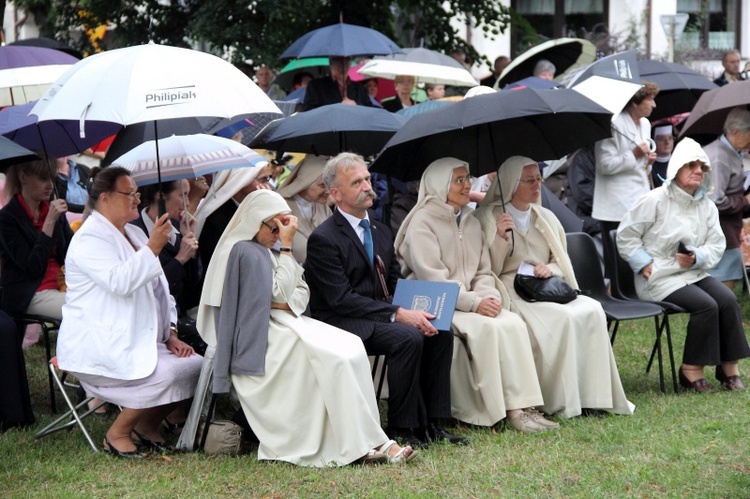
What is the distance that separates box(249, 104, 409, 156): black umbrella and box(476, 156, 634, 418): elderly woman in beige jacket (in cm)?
104

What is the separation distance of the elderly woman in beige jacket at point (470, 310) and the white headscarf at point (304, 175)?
719 mm

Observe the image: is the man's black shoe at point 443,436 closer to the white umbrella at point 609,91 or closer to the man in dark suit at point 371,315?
the man in dark suit at point 371,315

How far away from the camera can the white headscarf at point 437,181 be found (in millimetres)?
7098

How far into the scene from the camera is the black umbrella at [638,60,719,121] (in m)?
10.7

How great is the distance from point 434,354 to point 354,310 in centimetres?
52

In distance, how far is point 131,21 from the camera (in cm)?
1418

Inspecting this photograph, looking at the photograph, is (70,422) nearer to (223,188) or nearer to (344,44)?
(223,188)

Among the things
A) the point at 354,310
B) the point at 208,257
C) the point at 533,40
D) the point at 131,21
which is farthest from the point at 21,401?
the point at 533,40

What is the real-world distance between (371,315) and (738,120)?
402 centimetres

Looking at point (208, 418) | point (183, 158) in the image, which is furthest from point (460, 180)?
point (208, 418)

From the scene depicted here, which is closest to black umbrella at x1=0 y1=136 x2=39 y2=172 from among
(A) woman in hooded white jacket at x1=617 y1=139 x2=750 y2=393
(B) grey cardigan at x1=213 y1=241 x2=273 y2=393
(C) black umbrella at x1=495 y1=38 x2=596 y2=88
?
(B) grey cardigan at x1=213 y1=241 x2=273 y2=393

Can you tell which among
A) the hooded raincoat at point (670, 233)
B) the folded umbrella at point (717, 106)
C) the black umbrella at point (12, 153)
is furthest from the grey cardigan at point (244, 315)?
the folded umbrella at point (717, 106)

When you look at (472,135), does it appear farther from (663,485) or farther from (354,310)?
(663,485)

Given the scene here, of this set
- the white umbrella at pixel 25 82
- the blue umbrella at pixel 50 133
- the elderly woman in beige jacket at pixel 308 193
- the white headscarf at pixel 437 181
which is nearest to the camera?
the white headscarf at pixel 437 181
